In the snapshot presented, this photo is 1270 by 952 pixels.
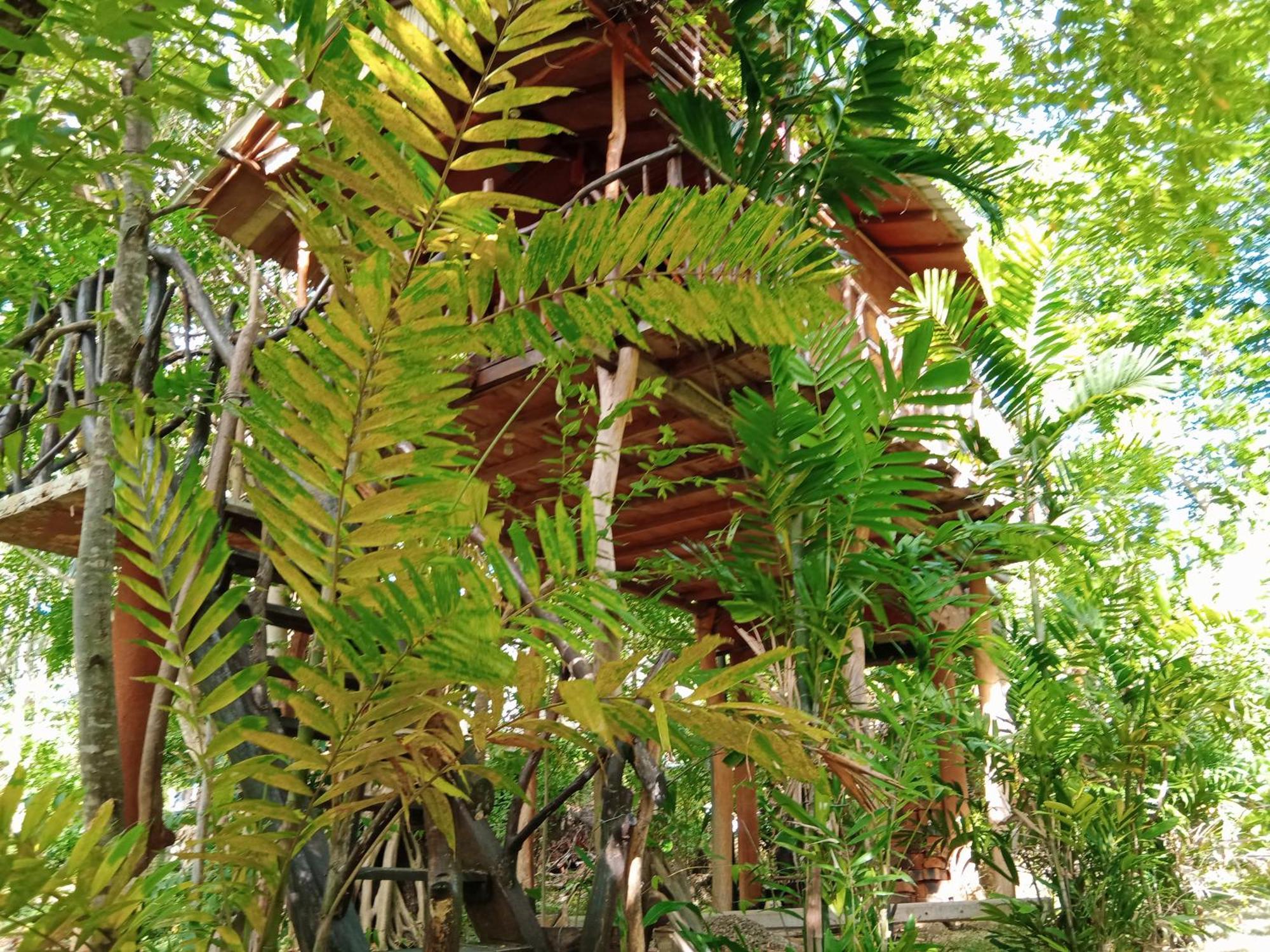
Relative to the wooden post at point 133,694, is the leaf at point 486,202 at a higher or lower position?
higher

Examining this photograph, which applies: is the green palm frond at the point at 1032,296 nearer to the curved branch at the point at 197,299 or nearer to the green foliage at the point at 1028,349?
the green foliage at the point at 1028,349

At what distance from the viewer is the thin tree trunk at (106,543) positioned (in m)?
1.35

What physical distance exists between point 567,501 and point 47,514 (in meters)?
3.09

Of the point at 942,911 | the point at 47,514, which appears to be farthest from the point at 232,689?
the point at 942,911

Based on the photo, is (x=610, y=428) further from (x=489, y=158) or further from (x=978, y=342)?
(x=489, y=158)

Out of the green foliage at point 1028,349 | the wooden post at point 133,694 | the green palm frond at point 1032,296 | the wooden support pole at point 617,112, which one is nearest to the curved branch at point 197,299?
the wooden post at point 133,694

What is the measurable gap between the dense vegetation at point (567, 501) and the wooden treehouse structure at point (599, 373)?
11 centimetres

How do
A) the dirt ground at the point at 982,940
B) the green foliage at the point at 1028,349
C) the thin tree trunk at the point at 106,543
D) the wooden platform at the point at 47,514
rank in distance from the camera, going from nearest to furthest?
the thin tree trunk at the point at 106,543 < the wooden platform at the point at 47,514 < the green foliage at the point at 1028,349 < the dirt ground at the point at 982,940

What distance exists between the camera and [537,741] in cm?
123

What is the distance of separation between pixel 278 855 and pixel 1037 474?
3.75 metres

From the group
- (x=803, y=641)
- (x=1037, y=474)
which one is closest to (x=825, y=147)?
(x=803, y=641)

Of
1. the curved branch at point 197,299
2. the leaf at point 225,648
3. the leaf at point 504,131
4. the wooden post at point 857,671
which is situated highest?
the curved branch at point 197,299

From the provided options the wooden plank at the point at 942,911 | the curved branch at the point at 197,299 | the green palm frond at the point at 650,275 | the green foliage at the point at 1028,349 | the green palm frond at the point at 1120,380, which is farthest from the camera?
the wooden plank at the point at 942,911

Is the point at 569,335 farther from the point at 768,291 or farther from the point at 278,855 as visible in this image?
the point at 278,855
